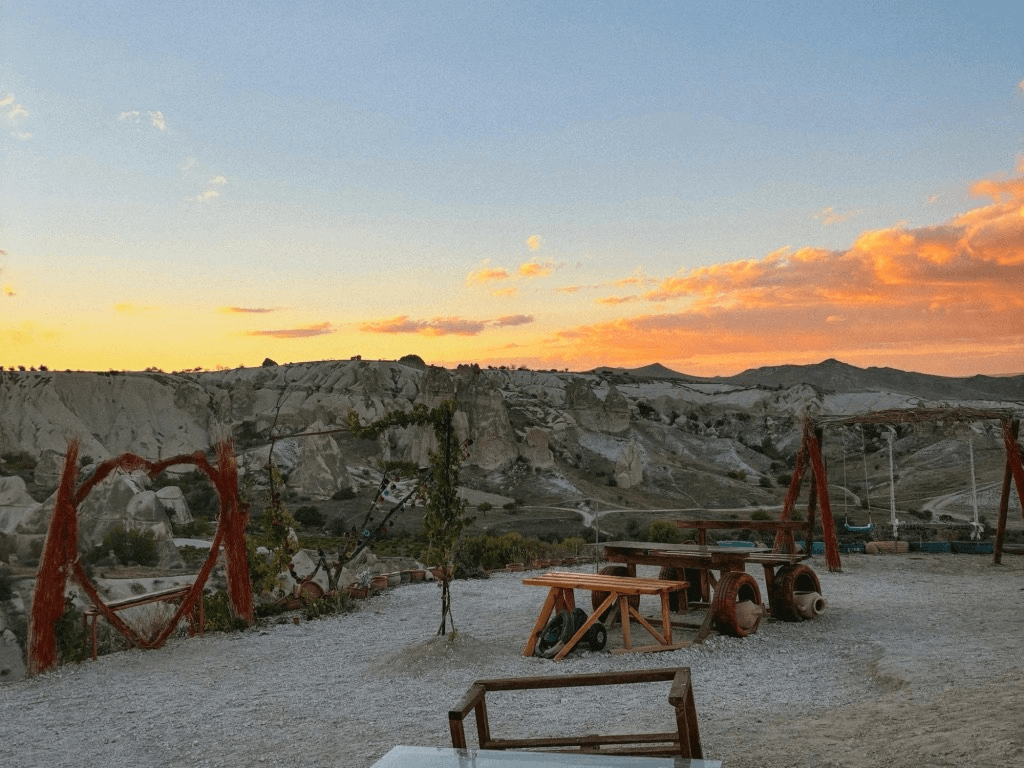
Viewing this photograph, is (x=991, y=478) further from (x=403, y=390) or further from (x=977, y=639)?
(x=403, y=390)

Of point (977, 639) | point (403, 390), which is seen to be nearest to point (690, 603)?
point (977, 639)

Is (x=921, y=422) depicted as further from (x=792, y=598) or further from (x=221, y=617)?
(x=221, y=617)

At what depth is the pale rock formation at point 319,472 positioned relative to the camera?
4059 centimetres

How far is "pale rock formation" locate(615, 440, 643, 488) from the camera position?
45438mm

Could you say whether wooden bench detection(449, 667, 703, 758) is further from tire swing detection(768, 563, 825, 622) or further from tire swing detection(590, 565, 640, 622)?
tire swing detection(768, 563, 825, 622)

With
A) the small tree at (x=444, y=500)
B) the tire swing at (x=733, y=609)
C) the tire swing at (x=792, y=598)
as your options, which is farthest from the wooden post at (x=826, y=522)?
the small tree at (x=444, y=500)

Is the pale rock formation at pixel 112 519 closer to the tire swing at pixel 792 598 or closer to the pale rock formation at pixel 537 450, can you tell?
the tire swing at pixel 792 598

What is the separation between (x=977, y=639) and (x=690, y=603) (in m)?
3.92

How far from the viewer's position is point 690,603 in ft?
41.9

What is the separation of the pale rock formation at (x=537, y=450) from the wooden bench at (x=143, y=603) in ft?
116

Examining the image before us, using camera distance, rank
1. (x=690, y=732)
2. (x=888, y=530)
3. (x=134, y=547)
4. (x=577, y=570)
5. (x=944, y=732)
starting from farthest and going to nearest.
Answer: (x=888, y=530) < (x=134, y=547) < (x=577, y=570) < (x=944, y=732) < (x=690, y=732)

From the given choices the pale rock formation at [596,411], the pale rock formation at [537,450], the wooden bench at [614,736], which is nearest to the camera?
the wooden bench at [614,736]

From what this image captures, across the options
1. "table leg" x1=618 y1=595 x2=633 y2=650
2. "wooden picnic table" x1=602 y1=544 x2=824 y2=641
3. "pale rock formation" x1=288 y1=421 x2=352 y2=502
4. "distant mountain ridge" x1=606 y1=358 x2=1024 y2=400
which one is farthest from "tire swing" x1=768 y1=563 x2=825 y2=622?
"distant mountain ridge" x1=606 y1=358 x2=1024 y2=400

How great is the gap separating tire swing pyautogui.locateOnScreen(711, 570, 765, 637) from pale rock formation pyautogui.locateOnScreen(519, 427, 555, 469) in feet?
117
